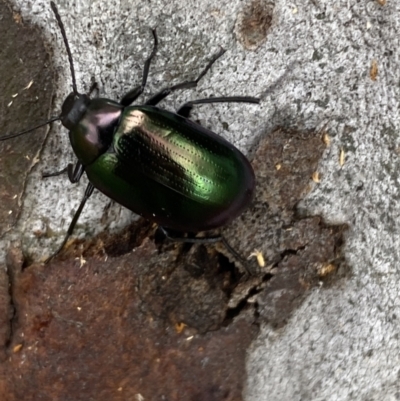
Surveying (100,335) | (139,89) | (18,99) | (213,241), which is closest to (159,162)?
(139,89)

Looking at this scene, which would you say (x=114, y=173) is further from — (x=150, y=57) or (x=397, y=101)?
(x=397, y=101)

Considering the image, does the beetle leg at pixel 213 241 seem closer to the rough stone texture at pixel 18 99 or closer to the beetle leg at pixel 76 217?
the beetle leg at pixel 76 217

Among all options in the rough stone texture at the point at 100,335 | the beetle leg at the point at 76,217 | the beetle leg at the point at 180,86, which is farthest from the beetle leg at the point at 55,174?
the beetle leg at the point at 180,86

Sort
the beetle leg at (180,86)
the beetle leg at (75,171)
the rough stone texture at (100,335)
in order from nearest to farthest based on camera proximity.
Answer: the rough stone texture at (100,335) → the beetle leg at (180,86) → the beetle leg at (75,171)

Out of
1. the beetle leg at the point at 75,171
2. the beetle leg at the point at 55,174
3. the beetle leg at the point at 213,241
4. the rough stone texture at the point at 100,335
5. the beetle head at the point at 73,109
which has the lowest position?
the rough stone texture at the point at 100,335

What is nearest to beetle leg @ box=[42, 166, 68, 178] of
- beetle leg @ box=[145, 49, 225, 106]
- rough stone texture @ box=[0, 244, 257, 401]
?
rough stone texture @ box=[0, 244, 257, 401]

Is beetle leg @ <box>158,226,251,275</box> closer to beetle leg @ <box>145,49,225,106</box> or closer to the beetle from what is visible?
the beetle

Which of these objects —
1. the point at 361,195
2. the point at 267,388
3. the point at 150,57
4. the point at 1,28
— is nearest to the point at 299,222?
the point at 361,195
